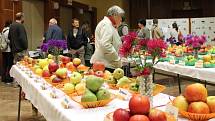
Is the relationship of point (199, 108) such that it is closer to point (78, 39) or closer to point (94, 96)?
point (94, 96)

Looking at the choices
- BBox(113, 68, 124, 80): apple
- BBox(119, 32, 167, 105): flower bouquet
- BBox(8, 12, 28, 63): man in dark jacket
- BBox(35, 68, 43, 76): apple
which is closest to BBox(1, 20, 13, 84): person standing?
BBox(8, 12, 28, 63): man in dark jacket

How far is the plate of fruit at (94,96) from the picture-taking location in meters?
1.84

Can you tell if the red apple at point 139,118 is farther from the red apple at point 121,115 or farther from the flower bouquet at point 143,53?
the flower bouquet at point 143,53

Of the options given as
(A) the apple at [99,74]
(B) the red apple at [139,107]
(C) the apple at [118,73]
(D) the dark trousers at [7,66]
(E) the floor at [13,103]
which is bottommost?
(E) the floor at [13,103]

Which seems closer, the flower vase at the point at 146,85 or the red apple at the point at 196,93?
the red apple at the point at 196,93

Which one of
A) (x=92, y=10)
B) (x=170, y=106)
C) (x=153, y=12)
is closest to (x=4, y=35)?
(x=170, y=106)

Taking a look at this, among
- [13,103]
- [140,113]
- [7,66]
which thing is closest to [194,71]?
[140,113]

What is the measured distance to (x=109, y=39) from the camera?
3.56 m

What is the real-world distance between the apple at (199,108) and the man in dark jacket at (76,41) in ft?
21.0

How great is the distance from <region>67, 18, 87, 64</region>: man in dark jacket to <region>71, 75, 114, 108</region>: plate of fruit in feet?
19.7

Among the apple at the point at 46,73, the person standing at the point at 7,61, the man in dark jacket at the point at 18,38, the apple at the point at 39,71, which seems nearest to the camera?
the apple at the point at 46,73

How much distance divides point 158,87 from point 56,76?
3.16 ft

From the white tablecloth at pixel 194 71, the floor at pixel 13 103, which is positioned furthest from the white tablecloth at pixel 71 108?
the floor at pixel 13 103

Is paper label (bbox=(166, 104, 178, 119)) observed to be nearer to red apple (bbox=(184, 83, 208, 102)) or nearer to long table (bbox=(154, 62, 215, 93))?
red apple (bbox=(184, 83, 208, 102))
